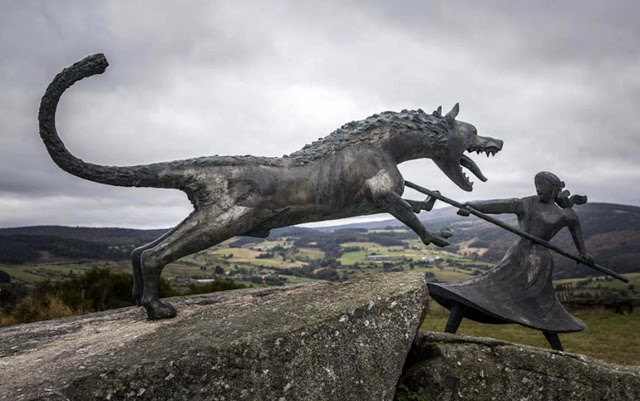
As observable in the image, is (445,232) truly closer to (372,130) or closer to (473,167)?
(473,167)

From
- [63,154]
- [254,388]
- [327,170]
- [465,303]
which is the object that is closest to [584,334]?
[465,303]

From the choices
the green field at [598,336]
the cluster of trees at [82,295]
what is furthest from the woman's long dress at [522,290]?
the cluster of trees at [82,295]

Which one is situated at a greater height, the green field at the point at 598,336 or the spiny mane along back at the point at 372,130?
the spiny mane along back at the point at 372,130

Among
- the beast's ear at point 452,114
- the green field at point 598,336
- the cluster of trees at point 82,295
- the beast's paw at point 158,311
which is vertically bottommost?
the green field at point 598,336

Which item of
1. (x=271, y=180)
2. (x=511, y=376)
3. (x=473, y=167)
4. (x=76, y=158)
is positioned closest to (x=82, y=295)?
(x=76, y=158)

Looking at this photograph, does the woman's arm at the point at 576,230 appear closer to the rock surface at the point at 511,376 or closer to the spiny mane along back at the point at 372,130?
the rock surface at the point at 511,376

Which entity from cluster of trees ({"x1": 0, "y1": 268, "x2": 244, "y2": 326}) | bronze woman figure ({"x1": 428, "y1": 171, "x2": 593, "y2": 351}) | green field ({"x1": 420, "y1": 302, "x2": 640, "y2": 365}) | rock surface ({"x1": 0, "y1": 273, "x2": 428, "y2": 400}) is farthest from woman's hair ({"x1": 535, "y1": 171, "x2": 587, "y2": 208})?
cluster of trees ({"x1": 0, "y1": 268, "x2": 244, "y2": 326})

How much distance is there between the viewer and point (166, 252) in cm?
411

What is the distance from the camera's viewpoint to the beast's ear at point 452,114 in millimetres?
5711

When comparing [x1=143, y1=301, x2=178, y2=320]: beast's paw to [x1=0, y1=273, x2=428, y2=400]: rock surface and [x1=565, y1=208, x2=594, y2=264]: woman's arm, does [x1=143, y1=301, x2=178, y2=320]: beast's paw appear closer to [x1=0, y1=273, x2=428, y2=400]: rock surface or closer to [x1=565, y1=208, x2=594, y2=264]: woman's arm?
[x1=0, y1=273, x2=428, y2=400]: rock surface

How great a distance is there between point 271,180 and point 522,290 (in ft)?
13.6

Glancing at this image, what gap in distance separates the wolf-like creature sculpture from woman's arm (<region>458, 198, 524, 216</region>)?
44.9 inches

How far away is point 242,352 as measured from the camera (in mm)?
3426

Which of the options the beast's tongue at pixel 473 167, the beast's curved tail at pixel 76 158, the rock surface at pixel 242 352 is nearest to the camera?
the rock surface at pixel 242 352
